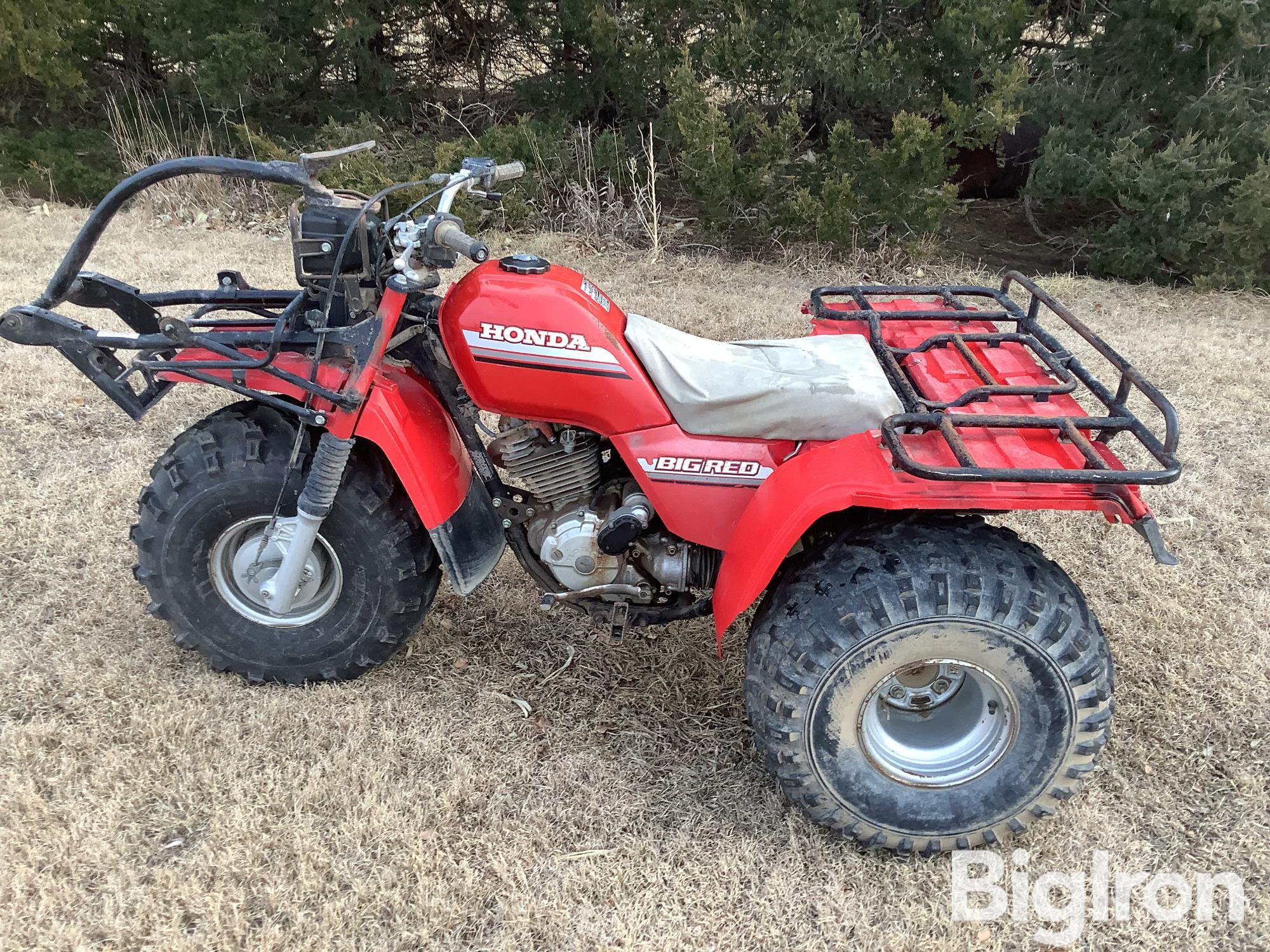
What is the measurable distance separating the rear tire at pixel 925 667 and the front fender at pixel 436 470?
802 millimetres

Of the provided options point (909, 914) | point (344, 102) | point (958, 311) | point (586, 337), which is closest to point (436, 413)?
point (586, 337)

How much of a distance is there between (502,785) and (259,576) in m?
0.89

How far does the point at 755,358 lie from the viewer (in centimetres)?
241

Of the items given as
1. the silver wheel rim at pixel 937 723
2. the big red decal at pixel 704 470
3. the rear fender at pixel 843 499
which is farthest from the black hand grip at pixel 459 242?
the silver wheel rim at pixel 937 723

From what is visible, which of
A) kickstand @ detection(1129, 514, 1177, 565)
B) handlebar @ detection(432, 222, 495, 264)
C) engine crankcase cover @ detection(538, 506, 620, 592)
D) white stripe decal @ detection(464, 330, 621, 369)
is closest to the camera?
kickstand @ detection(1129, 514, 1177, 565)

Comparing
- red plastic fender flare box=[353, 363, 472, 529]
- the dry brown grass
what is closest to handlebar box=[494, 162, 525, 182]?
red plastic fender flare box=[353, 363, 472, 529]

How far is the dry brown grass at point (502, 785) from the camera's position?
212cm

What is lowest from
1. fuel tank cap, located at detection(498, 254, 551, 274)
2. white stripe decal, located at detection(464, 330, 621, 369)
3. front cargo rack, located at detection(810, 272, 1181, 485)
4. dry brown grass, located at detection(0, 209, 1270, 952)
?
dry brown grass, located at detection(0, 209, 1270, 952)

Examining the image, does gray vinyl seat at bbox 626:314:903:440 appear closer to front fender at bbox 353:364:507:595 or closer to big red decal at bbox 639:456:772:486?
big red decal at bbox 639:456:772:486

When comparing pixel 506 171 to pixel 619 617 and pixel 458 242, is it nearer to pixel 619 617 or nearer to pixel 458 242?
pixel 458 242

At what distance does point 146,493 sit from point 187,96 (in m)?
7.48

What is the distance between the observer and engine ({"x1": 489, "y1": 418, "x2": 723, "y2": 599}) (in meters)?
2.45

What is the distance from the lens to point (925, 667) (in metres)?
2.35

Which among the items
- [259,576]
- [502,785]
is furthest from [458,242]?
[502,785]
